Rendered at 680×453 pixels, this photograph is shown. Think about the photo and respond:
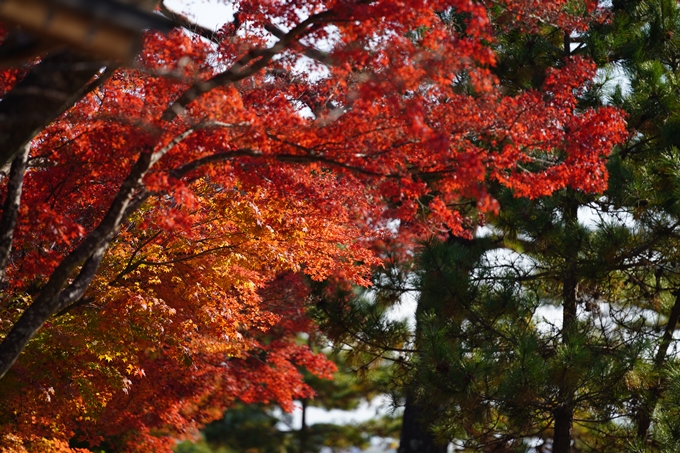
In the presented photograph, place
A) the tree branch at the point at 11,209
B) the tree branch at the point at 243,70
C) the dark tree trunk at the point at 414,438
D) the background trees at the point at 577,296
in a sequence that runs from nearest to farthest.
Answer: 1. the tree branch at the point at 243,70
2. the tree branch at the point at 11,209
3. the background trees at the point at 577,296
4. the dark tree trunk at the point at 414,438

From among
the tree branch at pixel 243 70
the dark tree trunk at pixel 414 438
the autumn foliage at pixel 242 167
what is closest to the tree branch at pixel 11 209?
the autumn foliage at pixel 242 167

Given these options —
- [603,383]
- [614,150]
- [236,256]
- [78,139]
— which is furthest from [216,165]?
[614,150]

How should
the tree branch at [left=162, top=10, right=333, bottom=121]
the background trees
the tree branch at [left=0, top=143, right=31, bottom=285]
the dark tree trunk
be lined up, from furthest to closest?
the dark tree trunk
the background trees
the tree branch at [left=0, top=143, right=31, bottom=285]
the tree branch at [left=162, top=10, right=333, bottom=121]

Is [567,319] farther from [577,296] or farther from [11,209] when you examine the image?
[11,209]

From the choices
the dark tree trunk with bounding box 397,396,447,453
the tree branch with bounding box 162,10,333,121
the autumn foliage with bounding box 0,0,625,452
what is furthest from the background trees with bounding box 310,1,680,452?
the tree branch with bounding box 162,10,333,121

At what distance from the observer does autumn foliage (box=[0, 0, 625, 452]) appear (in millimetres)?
7043

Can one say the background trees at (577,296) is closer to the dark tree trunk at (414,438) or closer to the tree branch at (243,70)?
the dark tree trunk at (414,438)

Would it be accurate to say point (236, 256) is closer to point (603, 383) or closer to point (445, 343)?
point (445, 343)

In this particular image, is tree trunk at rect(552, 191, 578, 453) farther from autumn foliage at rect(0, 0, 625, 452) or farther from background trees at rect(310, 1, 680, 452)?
autumn foliage at rect(0, 0, 625, 452)

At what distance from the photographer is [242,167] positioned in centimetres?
802

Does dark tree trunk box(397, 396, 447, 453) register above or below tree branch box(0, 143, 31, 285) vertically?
above

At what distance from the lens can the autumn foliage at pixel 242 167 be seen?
7043mm

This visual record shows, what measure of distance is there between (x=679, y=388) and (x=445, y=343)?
118 inches

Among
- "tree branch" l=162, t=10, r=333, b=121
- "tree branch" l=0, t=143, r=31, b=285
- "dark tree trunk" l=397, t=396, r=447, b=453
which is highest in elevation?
"dark tree trunk" l=397, t=396, r=447, b=453
